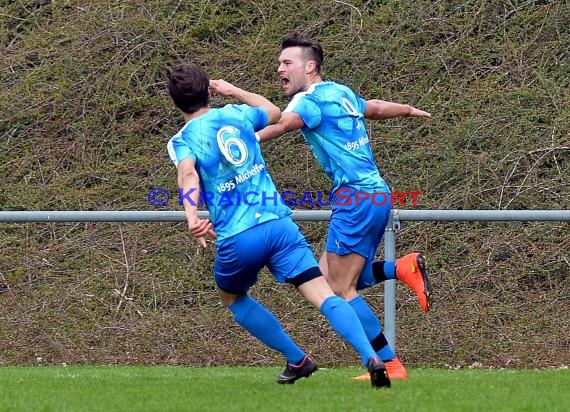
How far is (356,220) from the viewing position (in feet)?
22.4

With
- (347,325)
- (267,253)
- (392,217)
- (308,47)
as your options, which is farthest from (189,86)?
(392,217)

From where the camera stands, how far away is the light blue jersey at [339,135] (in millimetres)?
6820

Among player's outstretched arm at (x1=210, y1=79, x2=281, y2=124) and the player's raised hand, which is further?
player's outstretched arm at (x1=210, y1=79, x2=281, y2=124)

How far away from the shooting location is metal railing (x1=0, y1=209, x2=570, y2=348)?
7961 mm

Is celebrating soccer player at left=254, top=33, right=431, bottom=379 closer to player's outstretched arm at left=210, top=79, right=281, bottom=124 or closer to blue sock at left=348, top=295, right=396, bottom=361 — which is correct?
blue sock at left=348, top=295, right=396, bottom=361

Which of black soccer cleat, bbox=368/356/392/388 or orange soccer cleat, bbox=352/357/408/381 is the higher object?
black soccer cleat, bbox=368/356/392/388

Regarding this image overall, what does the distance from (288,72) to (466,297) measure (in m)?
3.61

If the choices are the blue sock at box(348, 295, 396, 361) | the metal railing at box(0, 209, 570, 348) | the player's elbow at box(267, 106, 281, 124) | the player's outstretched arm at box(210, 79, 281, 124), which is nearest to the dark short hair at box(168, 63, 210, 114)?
the player's outstretched arm at box(210, 79, 281, 124)

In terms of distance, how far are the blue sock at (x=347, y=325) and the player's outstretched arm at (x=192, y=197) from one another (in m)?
0.78

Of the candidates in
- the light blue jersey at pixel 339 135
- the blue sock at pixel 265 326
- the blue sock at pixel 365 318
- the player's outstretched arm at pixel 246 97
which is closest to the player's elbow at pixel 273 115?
the player's outstretched arm at pixel 246 97

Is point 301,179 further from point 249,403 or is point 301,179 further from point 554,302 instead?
point 249,403

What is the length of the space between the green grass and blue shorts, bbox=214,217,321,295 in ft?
2.21

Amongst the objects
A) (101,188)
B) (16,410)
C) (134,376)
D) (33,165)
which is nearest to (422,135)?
(101,188)

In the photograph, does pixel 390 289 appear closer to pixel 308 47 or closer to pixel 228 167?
pixel 308 47
